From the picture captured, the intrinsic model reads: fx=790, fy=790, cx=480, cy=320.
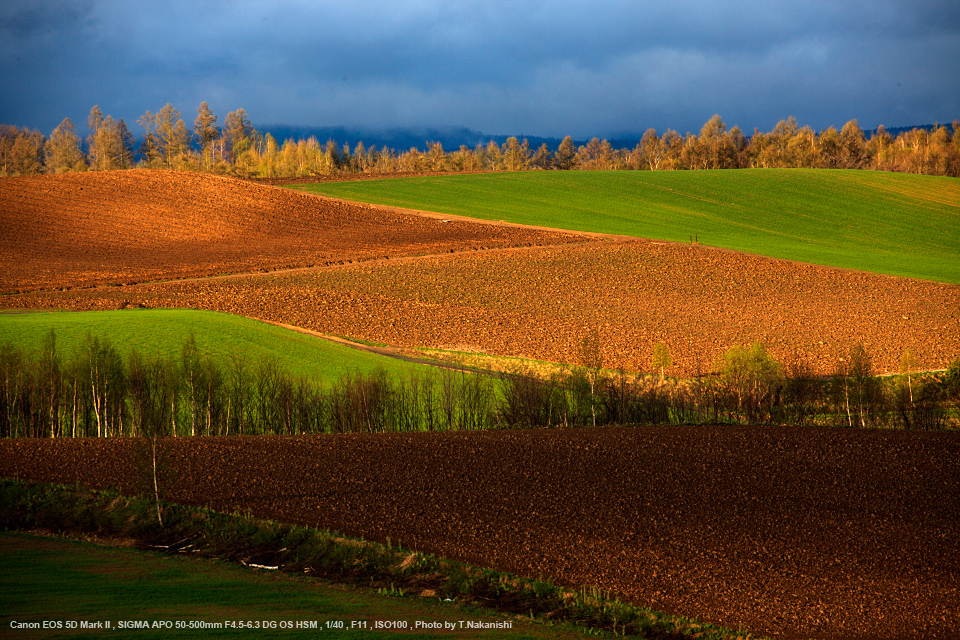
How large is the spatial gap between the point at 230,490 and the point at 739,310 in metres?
37.9

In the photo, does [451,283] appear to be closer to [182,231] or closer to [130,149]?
[182,231]

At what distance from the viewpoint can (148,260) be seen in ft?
197

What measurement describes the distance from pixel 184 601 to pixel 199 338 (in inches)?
1060

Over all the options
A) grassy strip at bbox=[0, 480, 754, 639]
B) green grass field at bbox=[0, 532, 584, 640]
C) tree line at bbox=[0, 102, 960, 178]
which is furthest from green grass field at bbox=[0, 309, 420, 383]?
tree line at bbox=[0, 102, 960, 178]

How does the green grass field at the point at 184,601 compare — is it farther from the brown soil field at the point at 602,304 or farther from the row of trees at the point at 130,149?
the row of trees at the point at 130,149

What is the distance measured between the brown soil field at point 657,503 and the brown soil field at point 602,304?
616 inches

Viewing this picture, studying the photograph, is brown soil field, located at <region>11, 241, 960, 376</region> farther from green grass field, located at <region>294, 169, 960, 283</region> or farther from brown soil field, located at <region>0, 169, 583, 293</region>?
green grass field, located at <region>294, 169, 960, 283</region>

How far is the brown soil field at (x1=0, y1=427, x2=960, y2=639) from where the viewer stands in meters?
15.2

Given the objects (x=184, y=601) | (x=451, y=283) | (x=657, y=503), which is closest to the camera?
(x=184, y=601)

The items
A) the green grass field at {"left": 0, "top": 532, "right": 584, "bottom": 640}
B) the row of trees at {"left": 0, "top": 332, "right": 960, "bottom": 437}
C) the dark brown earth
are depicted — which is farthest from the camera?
the dark brown earth

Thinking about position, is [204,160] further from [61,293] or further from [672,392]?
[672,392]

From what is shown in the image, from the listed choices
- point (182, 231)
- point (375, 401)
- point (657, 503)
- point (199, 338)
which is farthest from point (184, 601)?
point (182, 231)

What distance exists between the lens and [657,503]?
20.4 metres

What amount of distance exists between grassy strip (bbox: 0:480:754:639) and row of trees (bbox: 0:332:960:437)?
9.04 metres
